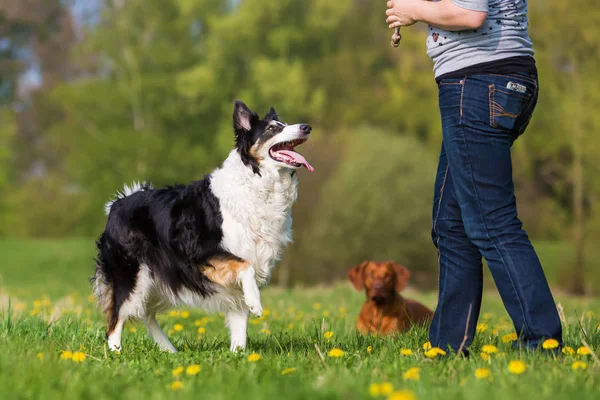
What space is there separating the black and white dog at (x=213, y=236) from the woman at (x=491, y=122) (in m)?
1.16

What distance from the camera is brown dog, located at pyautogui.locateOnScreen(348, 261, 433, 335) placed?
645 centimetres

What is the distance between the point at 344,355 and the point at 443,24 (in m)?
1.79

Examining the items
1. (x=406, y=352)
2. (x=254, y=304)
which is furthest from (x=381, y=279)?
(x=406, y=352)

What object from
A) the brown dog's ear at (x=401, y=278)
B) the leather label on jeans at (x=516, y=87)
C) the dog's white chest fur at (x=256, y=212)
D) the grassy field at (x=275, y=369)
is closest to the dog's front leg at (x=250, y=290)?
the dog's white chest fur at (x=256, y=212)

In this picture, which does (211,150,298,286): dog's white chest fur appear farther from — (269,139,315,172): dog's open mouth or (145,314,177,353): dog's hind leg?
(145,314,177,353): dog's hind leg

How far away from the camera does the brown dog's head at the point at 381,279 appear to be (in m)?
6.55

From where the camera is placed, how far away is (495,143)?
372cm

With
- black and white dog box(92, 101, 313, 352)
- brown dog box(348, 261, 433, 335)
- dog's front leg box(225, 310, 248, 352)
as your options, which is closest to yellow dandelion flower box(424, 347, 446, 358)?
black and white dog box(92, 101, 313, 352)

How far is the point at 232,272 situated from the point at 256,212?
1.41ft

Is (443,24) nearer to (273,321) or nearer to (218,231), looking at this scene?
(218,231)

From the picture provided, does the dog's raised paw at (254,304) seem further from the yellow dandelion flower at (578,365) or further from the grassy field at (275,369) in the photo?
the yellow dandelion flower at (578,365)

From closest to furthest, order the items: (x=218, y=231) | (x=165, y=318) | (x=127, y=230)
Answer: (x=218, y=231) < (x=127, y=230) < (x=165, y=318)

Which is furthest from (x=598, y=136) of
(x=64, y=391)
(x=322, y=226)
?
(x=64, y=391)

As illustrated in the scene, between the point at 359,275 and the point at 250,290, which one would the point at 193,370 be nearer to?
the point at 250,290
